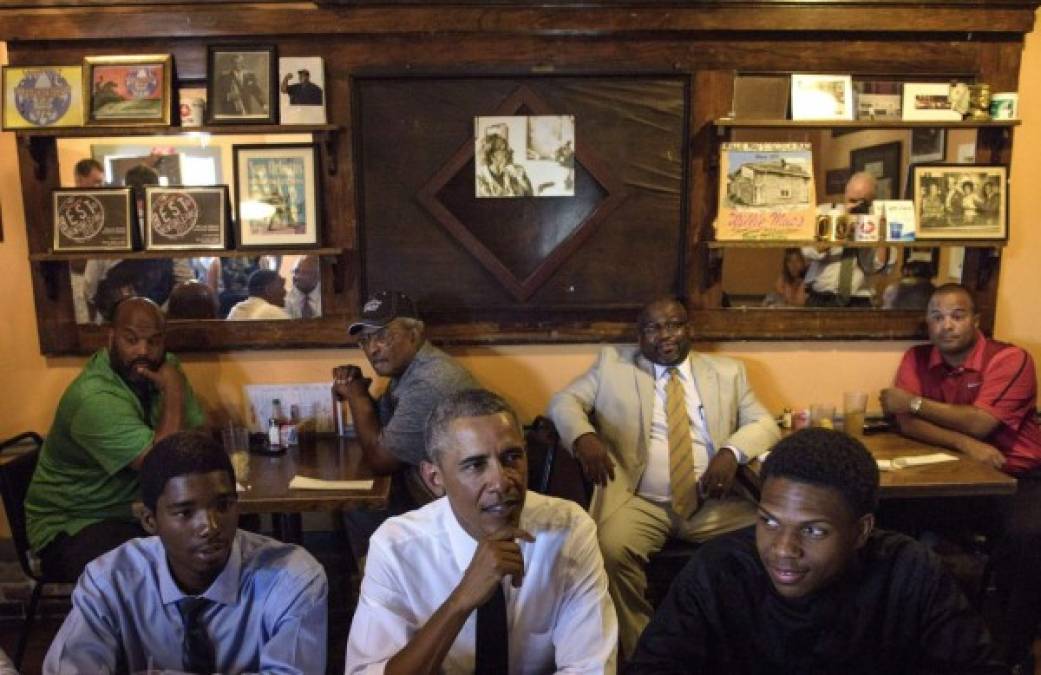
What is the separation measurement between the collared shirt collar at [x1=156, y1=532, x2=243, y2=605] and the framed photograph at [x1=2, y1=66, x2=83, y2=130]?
2218mm

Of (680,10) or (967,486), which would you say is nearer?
(967,486)

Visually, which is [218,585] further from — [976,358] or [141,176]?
[976,358]

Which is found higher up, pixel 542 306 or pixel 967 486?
pixel 542 306

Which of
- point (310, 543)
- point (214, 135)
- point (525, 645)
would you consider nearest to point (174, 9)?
point (214, 135)

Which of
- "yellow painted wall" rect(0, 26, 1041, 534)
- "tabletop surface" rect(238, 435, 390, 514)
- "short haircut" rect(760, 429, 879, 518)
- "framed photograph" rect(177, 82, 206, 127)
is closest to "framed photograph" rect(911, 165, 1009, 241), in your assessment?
"yellow painted wall" rect(0, 26, 1041, 534)

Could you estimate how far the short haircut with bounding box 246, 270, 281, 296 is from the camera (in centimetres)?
320

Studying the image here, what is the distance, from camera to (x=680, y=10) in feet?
9.93

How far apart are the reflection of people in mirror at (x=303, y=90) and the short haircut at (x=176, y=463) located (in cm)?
183

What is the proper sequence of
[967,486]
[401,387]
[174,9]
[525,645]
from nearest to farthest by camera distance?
[525,645], [967,486], [401,387], [174,9]

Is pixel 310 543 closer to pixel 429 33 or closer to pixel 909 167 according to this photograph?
pixel 429 33

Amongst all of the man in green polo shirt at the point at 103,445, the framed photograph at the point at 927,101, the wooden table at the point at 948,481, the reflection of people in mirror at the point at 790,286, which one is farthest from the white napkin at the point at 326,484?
the framed photograph at the point at 927,101

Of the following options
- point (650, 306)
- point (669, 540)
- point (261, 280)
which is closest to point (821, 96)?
point (650, 306)

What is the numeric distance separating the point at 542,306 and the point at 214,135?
1.54 m

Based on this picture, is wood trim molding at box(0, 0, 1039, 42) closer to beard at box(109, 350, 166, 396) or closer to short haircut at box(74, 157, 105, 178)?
short haircut at box(74, 157, 105, 178)
